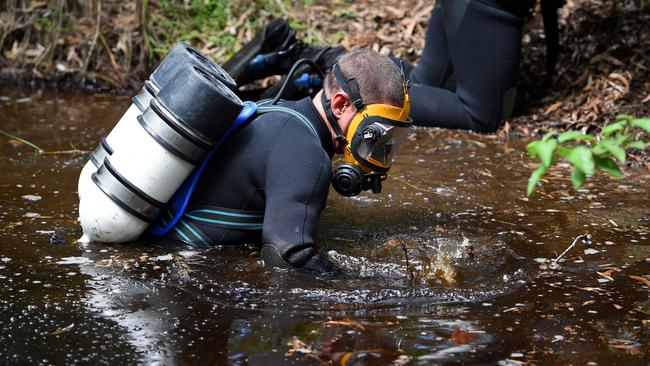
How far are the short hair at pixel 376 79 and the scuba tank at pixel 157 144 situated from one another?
51 centimetres

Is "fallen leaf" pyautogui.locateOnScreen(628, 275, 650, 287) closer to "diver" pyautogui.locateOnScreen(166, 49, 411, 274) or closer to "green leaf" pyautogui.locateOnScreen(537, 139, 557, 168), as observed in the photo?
"diver" pyautogui.locateOnScreen(166, 49, 411, 274)

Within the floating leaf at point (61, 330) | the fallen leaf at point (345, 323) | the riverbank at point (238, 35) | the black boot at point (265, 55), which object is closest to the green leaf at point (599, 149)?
the fallen leaf at point (345, 323)

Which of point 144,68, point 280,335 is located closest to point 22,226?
point 280,335

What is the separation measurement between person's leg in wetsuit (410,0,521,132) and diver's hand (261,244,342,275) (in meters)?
2.70

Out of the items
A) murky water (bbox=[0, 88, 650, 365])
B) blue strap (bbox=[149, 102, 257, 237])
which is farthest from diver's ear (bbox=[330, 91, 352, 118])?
murky water (bbox=[0, 88, 650, 365])

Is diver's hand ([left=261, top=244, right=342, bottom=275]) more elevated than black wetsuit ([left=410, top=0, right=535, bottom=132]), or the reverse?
black wetsuit ([left=410, top=0, right=535, bottom=132])

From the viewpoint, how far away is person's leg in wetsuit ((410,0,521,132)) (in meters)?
5.80

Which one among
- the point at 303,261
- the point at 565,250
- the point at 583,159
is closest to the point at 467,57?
the point at 565,250

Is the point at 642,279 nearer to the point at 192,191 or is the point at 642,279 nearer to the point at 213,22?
the point at 192,191

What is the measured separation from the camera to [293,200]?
3469 millimetres

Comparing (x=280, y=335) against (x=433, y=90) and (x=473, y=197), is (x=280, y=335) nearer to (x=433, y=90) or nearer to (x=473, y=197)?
(x=473, y=197)

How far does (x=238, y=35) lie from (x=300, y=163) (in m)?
4.38

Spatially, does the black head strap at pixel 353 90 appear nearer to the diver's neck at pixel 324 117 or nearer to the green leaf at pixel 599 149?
the diver's neck at pixel 324 117

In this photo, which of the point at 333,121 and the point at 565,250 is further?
the point at 565,250
